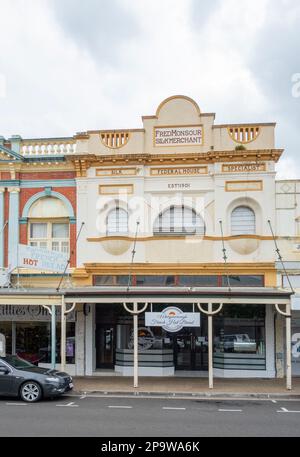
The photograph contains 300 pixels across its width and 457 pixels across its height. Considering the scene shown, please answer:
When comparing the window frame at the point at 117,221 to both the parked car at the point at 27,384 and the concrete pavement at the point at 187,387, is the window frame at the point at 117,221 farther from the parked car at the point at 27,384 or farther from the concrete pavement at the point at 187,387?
the parked car at the point at 27,384

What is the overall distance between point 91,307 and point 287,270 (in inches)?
292

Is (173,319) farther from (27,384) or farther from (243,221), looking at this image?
(27,384)

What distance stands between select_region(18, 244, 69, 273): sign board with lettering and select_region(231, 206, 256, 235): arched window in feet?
20.9

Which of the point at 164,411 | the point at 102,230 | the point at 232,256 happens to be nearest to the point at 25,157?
the point at 102,230

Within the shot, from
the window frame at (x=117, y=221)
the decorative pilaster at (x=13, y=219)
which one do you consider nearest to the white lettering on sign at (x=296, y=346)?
the window frame at (x=117, y=221)

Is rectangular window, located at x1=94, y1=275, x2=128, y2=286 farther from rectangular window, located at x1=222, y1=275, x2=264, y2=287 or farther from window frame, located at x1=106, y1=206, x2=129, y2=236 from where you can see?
rectangular window, located at x1=222, y1=275, x2=264, y2=287

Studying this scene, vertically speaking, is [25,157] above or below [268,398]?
above

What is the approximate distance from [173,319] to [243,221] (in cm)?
497

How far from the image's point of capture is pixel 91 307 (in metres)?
20.8

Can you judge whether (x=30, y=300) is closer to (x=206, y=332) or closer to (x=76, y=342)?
(x=76, y=342)

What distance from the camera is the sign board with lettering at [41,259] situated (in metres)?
18.2

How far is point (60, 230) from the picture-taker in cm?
2155

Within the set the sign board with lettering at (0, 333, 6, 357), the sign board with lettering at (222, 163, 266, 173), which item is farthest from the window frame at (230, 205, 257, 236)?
the sign board with lettering at (0, 333, 6, 357)

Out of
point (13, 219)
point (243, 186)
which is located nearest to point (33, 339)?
point (13, 219)
